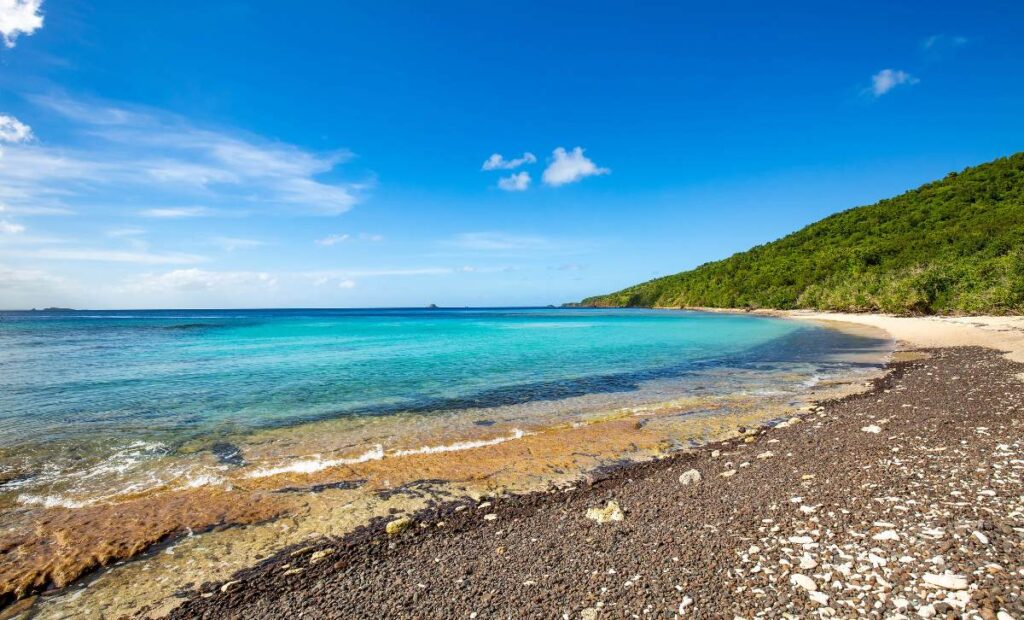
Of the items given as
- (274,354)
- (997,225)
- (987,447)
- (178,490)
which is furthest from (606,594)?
(997,225)

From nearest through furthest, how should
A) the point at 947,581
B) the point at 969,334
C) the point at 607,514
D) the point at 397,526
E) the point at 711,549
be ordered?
the point at 947,581
the point at 711,549
the point at 607,514
the point at 397,526
the point at 969,334

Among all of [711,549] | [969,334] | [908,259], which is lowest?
[711,549]

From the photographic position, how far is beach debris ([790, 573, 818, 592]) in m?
4.42

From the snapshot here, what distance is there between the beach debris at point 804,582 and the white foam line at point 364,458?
784cm

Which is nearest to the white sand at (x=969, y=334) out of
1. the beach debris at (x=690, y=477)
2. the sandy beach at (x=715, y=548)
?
the sandy beach at (x=715, y=548)

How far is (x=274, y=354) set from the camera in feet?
110

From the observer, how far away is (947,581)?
4.24 m

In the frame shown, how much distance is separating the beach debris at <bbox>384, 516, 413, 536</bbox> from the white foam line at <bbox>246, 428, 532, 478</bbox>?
12.2 ft

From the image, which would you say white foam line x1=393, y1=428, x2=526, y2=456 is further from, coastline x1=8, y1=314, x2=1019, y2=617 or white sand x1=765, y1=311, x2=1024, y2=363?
white sand x1=765, y1=311, x2=1024, y2=363

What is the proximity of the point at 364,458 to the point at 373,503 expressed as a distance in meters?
2.84

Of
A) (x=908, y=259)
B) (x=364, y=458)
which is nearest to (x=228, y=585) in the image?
(x=364, y=458)

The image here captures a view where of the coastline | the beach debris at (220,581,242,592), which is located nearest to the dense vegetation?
the coastline

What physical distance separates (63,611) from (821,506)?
9.58m

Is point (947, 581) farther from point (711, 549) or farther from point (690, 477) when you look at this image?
point (690, 477)
